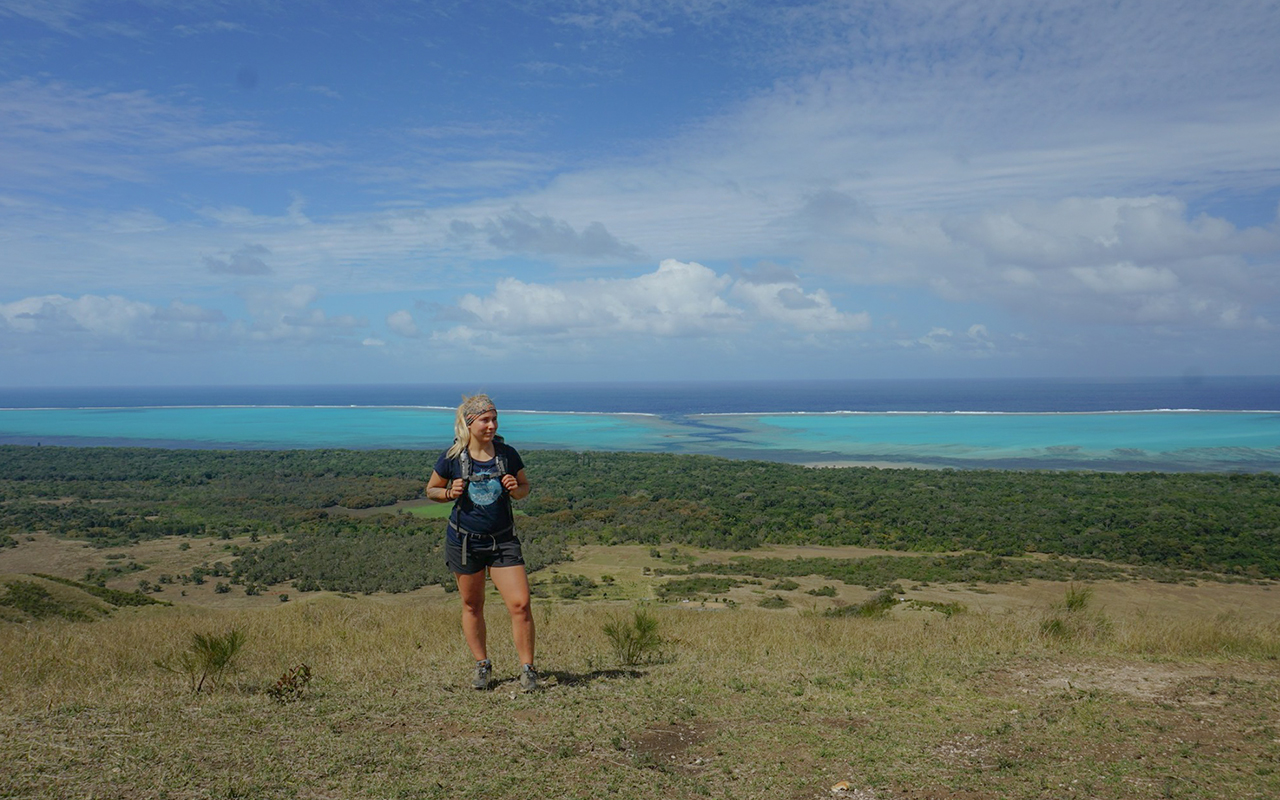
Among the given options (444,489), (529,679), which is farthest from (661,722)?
(444,489)

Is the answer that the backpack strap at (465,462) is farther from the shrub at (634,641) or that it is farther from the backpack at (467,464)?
the shrub at (634,641)

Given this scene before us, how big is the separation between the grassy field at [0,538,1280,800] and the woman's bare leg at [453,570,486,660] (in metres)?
0.29

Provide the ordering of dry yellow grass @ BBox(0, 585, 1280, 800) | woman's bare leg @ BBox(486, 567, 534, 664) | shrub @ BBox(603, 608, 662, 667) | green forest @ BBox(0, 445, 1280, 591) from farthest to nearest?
green forest @ BBox(0, 445, 1280, 591) → shrub @ BBox(603, 608, 662, 667) → woman's bare leg @ BBox(486, 567, 534, 664) → dry yellow grass @ BBox(0, 585, 1280, 800)

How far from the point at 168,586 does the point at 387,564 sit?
16.3 ft

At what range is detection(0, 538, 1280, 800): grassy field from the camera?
3383mm

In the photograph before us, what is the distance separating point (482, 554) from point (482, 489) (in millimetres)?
401

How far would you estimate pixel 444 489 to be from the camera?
15.1 feet

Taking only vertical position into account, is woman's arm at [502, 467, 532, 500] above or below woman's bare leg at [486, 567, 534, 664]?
above

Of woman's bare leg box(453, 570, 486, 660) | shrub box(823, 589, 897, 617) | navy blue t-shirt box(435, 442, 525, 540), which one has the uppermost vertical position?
navy blue t-shirt box(435, 442, 525, 540)

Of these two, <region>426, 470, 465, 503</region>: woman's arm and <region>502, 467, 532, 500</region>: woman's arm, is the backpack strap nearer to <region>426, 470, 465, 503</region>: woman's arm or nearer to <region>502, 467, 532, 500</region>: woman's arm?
<region>426, 470, 465, 503</region>: woman's arm

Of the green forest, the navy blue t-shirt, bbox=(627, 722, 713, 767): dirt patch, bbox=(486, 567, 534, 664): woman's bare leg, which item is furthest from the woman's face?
the green forest

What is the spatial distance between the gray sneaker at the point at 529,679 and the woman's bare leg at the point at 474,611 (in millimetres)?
277

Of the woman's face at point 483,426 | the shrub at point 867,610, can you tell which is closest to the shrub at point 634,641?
the woman's face at point 483,426

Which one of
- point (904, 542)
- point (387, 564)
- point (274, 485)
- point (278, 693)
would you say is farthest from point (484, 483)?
point (274, 485)
